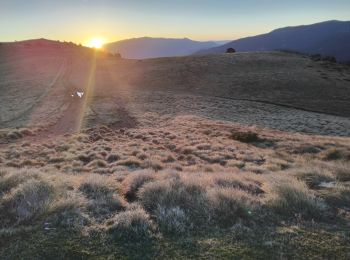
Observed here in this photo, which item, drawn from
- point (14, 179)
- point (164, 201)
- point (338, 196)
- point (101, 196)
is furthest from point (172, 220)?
point (14, 179)

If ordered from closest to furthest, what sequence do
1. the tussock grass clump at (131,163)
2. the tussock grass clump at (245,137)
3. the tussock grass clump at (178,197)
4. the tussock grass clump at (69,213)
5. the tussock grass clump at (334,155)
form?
the tussock grass clump at (69,213)
the tussock grass clump at (178,197)
the tussock grass clump at (131,163)
the tussock grass clump at (334,155)
the tussock grass clump at (245,137)

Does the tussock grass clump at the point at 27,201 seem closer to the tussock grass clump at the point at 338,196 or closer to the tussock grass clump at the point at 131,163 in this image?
the tussock grass clump at the point at 338,196

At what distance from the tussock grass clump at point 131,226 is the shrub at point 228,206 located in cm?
136

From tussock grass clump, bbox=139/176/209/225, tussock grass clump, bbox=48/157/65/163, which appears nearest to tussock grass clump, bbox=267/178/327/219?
tussock grass clump, bbox=139/176/209/225

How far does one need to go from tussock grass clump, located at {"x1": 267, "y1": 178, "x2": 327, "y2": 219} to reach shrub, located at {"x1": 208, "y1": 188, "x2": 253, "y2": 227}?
1.90 feet

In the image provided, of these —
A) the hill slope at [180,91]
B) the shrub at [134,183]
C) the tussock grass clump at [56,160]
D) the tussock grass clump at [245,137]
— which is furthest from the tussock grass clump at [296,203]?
the hill slope at [180,91]

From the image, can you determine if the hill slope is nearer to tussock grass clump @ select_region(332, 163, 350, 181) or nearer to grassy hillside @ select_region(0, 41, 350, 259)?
grassy hillside @ select_region(0, 41, 350, 259)

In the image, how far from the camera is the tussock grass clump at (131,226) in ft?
22.1

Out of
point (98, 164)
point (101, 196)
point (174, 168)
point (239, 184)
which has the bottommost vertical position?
point (98, 164)

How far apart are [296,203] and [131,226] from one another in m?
3.62

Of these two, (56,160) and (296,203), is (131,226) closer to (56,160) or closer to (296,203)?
(296,203)

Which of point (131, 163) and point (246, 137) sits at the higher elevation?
point (131, 163)

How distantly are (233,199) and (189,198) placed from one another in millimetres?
939

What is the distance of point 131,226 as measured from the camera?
6.97m
